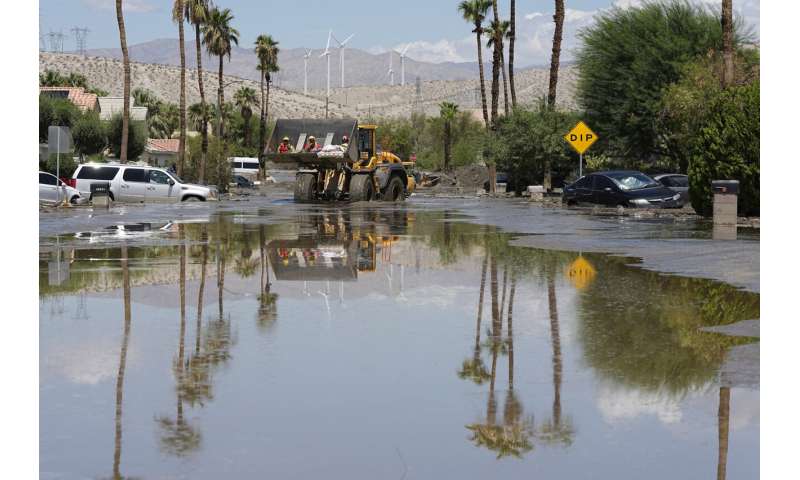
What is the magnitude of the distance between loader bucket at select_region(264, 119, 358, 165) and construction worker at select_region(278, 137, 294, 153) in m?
0.20

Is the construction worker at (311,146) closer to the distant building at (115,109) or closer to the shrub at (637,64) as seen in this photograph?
the shrub at (637,64)

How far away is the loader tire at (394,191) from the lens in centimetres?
4884

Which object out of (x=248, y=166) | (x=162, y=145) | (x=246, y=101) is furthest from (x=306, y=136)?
(x=246, y=101)

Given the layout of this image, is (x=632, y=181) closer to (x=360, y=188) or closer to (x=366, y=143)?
(x=360, y=188)

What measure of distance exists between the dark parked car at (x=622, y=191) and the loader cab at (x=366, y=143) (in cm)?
811

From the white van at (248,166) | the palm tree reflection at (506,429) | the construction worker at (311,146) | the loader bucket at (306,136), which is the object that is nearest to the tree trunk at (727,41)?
the loader bucket at (306,136)

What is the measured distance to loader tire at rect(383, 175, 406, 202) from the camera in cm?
4884

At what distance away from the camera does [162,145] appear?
116m

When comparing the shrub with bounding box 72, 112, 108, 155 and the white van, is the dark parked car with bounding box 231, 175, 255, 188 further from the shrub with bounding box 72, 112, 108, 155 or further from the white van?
the shrub with bounding box 72, 112, 108, 155

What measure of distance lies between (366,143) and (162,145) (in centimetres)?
7104

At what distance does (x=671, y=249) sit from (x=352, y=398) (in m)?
14.4

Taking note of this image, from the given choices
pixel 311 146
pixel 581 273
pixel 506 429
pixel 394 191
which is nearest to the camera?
pixel 506 429
